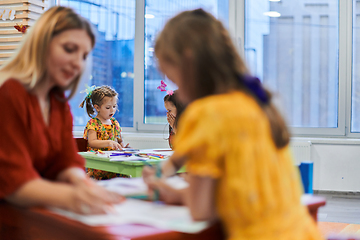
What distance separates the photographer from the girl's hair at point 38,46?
919mm

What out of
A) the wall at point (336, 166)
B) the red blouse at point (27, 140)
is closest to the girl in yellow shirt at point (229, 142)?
the red blouse at point (27, 140)

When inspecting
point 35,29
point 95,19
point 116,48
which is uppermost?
point 95,19

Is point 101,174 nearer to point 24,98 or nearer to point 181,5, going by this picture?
point 24,98

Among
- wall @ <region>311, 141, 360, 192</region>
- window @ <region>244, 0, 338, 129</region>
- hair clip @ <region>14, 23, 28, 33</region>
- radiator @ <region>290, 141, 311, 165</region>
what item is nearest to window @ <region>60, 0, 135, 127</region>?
hair clip @ <region>14, 23, 28, 33</region>

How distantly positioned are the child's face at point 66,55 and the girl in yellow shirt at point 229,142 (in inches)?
9.6

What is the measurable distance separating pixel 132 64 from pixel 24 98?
4693mm

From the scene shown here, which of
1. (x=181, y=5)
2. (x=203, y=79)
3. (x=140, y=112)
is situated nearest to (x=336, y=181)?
(x=140, y=112)

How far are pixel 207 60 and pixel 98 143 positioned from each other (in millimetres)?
2757

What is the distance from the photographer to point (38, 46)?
918 mm

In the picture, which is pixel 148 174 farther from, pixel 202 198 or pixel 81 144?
pixel 81 144

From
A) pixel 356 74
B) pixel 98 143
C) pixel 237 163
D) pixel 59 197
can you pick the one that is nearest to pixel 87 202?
pixel 59 197

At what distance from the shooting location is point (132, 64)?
18.1 feet

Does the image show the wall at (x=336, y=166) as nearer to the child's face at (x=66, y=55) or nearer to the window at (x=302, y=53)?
the window at (x=302, y=53)

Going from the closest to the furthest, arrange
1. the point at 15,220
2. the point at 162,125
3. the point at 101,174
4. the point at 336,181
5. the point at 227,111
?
the point at 227,111, the point at 15,220, the point at 101,174, the point at 336,181, the point at 162,125
